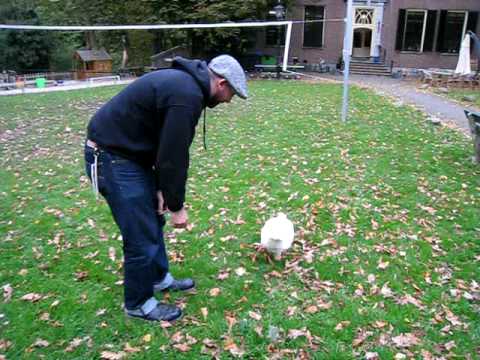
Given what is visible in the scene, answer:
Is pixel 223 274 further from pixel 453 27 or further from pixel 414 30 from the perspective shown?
pixel 453 27

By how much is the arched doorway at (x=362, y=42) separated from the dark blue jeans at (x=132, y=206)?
84.1 ft

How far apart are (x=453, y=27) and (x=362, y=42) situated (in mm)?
4881

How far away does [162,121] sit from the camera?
251 centimetres

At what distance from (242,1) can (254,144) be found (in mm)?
14440

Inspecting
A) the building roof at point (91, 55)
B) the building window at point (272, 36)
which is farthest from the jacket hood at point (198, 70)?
the building window at point (272, 36)

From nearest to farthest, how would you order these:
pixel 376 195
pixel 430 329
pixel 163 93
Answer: pixel 163 93 → pixel 430 329 → pixel 376 195

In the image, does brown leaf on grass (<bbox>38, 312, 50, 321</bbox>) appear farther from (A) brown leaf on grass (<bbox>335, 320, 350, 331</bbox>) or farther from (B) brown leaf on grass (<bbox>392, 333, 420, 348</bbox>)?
(B) brown leaf on grass (<bbox>392, 333, 420, 348</bbox>)

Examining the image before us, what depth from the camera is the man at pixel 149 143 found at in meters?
2.43

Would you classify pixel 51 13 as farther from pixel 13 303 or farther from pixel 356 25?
pixel 13 303

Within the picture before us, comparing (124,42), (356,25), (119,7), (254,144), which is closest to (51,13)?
(124,42)

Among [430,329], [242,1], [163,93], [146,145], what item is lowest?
[430,329]

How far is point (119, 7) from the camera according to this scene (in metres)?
24.7

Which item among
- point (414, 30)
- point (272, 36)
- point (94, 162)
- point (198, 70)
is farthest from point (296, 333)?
point (414, 30)

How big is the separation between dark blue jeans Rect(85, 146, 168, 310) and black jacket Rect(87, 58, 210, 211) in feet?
0.28
